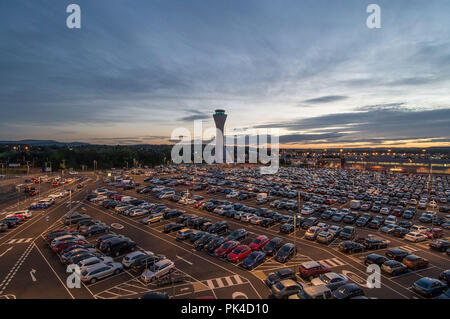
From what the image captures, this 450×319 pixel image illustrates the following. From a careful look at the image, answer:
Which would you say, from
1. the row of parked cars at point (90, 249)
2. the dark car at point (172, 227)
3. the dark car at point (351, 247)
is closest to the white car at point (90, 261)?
the row of parked cars at point (90, 249)

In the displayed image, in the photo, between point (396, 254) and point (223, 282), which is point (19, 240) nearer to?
point (223, 282)

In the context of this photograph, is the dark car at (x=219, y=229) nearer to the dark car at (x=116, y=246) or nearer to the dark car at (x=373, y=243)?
the dark car at (x=116, y=246)

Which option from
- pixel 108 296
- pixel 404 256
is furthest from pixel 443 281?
pixel 108 296

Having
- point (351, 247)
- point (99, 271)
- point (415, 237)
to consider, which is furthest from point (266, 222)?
point (99, 271)

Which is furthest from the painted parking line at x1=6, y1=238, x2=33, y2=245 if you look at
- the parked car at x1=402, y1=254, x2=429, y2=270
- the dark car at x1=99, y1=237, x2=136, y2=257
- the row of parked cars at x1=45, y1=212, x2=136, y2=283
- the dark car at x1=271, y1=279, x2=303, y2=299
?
the parked car at x1=402, y1=254, x2=429, y2=270

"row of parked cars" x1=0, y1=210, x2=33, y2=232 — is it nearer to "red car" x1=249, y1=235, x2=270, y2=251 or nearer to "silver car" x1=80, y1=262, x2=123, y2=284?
"silver car" x1=80, y1=262, x2=123, y2=284

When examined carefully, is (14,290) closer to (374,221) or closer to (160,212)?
(160,212)
